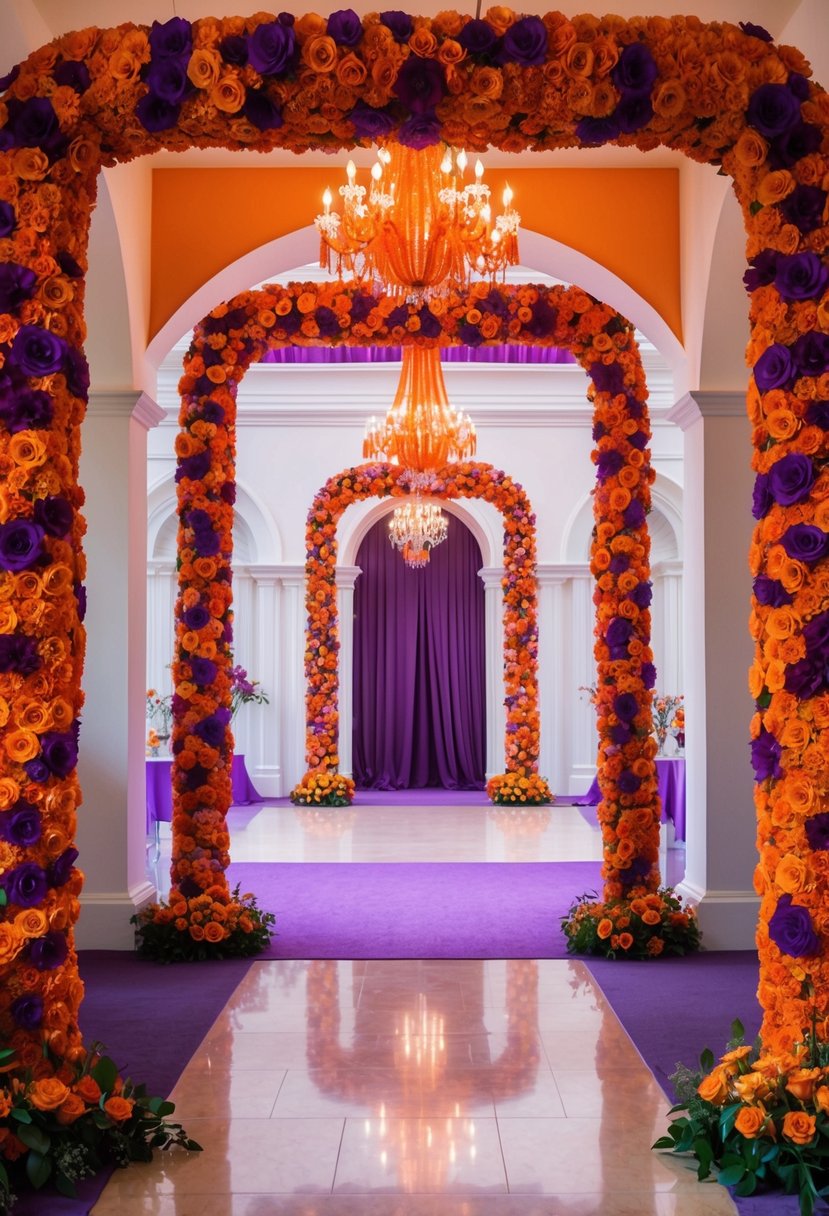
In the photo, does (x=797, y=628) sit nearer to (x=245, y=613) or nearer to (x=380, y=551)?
(x=245, y=613)

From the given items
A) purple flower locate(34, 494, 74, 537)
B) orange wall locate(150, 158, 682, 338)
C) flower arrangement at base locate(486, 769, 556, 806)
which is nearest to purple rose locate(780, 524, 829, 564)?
purple flower locate(34, 494, 74, 537)

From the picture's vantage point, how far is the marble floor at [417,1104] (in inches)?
138

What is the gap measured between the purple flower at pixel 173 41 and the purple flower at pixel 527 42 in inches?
40.4

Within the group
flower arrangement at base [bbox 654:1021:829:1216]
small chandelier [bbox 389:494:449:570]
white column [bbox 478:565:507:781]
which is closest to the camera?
flower arrangement at base [bbox 654:1021:829:1216]

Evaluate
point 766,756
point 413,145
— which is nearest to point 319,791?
point 766,756

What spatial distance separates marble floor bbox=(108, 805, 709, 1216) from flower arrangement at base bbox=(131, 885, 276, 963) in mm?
311

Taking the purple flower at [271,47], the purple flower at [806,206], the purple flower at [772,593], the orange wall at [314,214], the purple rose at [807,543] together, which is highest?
the orange wall at [314,214]

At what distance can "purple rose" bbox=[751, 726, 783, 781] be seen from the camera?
12.3 feet

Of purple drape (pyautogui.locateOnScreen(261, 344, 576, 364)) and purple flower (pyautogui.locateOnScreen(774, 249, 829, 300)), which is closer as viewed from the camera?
purple flower (pyautogui.locateOnScreen(774, 249, 829, 300))

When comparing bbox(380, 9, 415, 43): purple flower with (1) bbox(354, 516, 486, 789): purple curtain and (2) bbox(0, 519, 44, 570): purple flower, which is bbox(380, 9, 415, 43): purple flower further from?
(1) bbox(354, 516, 486, 789): purple curtain

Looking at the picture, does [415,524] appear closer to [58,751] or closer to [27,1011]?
[58,751]

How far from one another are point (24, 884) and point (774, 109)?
3.40m

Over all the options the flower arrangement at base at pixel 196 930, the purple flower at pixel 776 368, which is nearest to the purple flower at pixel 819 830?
the purple flower at pixel 776 368

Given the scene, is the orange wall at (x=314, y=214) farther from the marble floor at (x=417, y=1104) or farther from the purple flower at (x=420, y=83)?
the marble floor at (x=417, y=1104)
